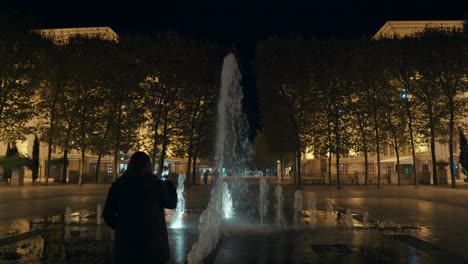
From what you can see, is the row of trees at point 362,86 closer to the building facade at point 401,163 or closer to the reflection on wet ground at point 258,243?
the building facade at point 401,163

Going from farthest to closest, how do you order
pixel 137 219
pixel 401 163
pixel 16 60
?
pixel 401 163, pixel 16 60, pixel 137 219

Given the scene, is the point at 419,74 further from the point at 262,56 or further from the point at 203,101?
the point at 203,101

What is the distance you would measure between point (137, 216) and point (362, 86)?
38.6 m

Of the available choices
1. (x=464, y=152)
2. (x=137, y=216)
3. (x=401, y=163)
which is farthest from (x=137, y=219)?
(x=401, y=163)

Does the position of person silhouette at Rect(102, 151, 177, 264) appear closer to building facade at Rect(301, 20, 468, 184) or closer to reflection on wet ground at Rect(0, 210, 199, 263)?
reflection on wet ground at Rect(0, 210, 199, 263)

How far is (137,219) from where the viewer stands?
432cm

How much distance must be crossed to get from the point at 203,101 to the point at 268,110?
21.3 ft

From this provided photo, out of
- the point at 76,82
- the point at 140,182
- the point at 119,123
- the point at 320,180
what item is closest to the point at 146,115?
the point at 119,123

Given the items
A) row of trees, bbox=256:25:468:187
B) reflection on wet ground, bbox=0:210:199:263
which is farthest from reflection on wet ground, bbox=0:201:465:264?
row of trees, bbox=256:25:468:187

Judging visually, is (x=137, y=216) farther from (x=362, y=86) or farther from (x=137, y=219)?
(x=362, y=86)

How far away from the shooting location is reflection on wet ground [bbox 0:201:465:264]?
28.4ft

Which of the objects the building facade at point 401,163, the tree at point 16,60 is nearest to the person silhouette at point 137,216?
the tree at point 16,60

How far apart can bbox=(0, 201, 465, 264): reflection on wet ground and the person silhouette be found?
4016 millimetres

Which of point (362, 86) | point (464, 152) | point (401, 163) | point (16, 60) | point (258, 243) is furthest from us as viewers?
point (401, 163)
